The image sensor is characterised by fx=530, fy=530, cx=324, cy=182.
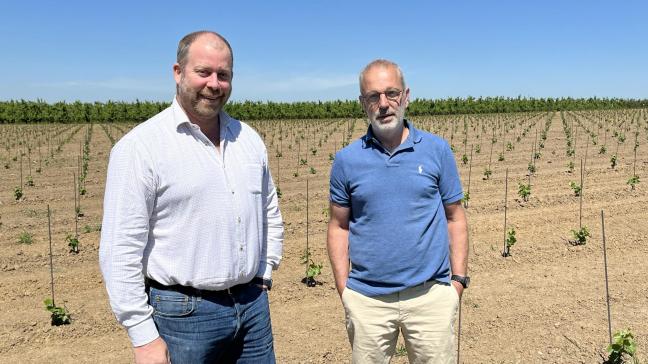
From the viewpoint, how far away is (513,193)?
9.96m

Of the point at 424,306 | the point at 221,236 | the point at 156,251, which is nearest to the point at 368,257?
the point at 424,306

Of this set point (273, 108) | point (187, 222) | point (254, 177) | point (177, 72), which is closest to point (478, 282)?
point (254, 177)

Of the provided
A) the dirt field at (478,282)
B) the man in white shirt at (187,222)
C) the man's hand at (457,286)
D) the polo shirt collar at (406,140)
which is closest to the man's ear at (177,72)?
the man in white shirt at (187,222)

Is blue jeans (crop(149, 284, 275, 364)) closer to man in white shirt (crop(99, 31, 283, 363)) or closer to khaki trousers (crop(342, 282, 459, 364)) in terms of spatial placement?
man in white shirt (crop(99, 31, 283, 363))

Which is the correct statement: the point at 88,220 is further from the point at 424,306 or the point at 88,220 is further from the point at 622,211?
the point at 622,211

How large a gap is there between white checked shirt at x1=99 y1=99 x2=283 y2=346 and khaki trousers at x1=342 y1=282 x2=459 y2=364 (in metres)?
0.63

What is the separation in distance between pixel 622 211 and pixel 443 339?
702 cm

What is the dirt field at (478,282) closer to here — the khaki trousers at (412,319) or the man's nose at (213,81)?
the khaki trousers at (412,319)

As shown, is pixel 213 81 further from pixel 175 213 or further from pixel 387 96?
pixel 387 96

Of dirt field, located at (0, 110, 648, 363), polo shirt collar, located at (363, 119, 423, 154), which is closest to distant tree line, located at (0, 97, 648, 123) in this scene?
dirt field, located at (0, 110, 648, 363)

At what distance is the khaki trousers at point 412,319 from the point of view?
2439mm

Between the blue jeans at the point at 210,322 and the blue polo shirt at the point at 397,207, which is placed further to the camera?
the blue polo shirt at the point at 397,207

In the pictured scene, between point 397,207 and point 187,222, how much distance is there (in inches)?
37.4

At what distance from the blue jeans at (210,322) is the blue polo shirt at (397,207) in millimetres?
568
